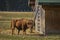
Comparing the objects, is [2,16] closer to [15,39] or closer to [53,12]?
[53,12]

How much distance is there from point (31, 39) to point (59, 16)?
142 inches

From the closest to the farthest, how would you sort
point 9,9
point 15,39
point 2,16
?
point 15,39, point 2,16, point 9,9

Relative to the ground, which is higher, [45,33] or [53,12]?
[53,12]

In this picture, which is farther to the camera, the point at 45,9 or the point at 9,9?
the point at 9,9

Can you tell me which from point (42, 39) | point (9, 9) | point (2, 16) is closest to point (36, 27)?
point (42, 39)

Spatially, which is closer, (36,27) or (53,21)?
(53,21)

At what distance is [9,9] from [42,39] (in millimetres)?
21143

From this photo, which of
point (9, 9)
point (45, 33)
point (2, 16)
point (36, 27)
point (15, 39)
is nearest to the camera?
point (15, 39)

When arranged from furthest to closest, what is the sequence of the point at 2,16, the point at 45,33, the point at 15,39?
1. the point at 2,16
2. the point at 45,33
3. the point at 15,39

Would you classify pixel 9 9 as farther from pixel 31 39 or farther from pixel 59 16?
pixel 31 39

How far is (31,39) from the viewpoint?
43.0 feet

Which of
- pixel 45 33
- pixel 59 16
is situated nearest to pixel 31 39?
pixel 45 33

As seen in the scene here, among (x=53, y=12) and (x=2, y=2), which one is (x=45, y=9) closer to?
(x=53, y=12)

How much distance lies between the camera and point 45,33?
51.2ft
